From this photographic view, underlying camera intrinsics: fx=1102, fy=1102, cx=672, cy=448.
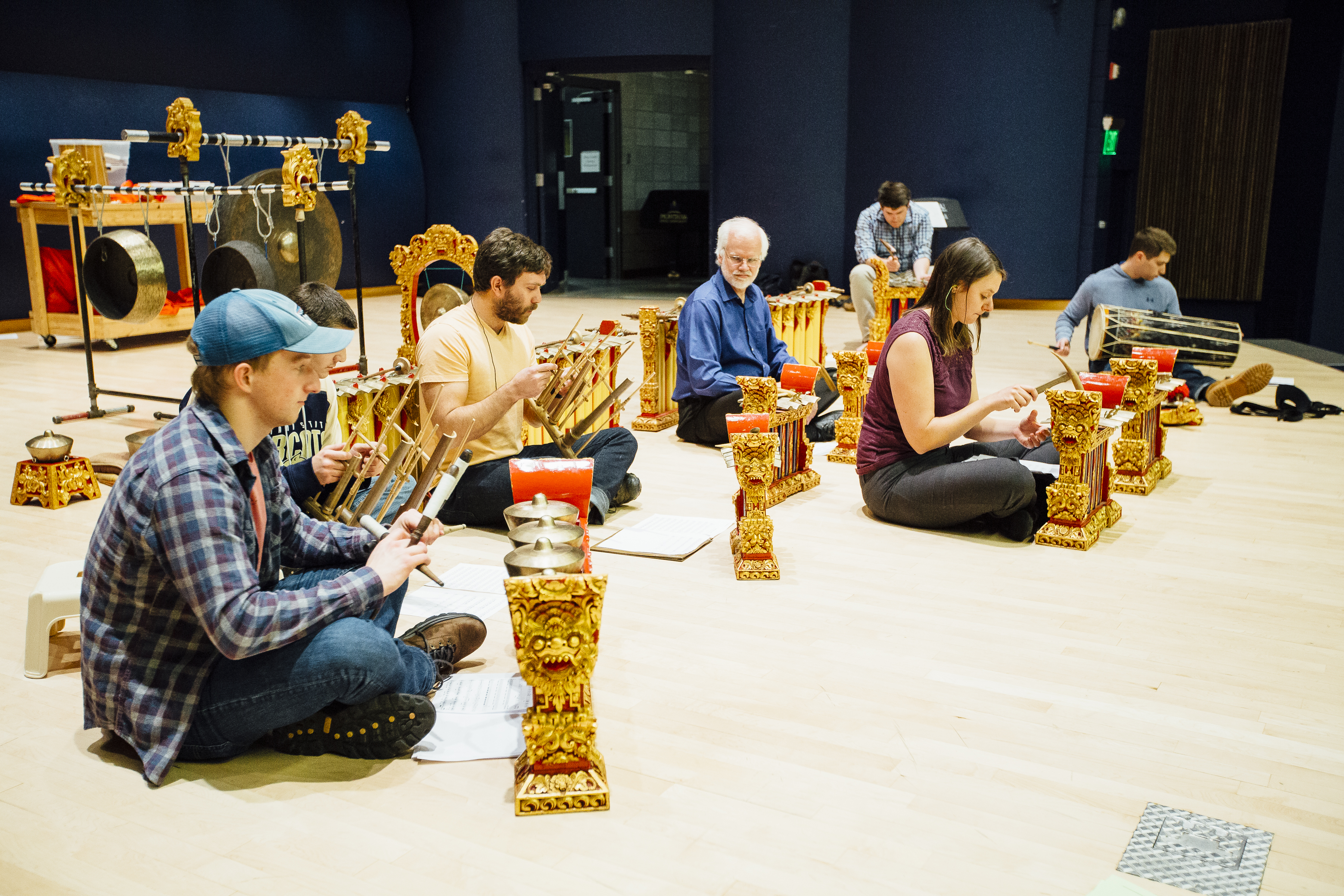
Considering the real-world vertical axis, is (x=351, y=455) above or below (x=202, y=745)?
above

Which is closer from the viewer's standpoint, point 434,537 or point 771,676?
point 434,537

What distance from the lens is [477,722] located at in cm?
229

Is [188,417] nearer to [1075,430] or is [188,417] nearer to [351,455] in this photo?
[351,455]

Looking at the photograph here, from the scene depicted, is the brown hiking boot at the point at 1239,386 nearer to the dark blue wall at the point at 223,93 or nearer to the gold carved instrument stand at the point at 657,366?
the gold carved instrument stand at the point at 657,366

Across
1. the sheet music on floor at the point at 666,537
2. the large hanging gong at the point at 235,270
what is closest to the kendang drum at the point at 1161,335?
the sheet music on floor at the point at 666,537

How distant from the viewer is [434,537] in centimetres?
203

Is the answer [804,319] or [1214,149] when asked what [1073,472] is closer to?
[804,319]

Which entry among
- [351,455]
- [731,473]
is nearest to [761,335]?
[731,473]

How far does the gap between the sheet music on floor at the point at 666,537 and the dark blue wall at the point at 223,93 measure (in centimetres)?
534

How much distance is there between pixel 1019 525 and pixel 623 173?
10.4 meters

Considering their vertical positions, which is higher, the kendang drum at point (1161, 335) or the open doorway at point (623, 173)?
the open doorway at point (623, 173)

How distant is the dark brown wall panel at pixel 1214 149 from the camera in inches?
374

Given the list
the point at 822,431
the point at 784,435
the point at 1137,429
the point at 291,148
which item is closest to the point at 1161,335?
the point at 1137,429

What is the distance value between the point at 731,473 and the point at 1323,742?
264 centimetres
